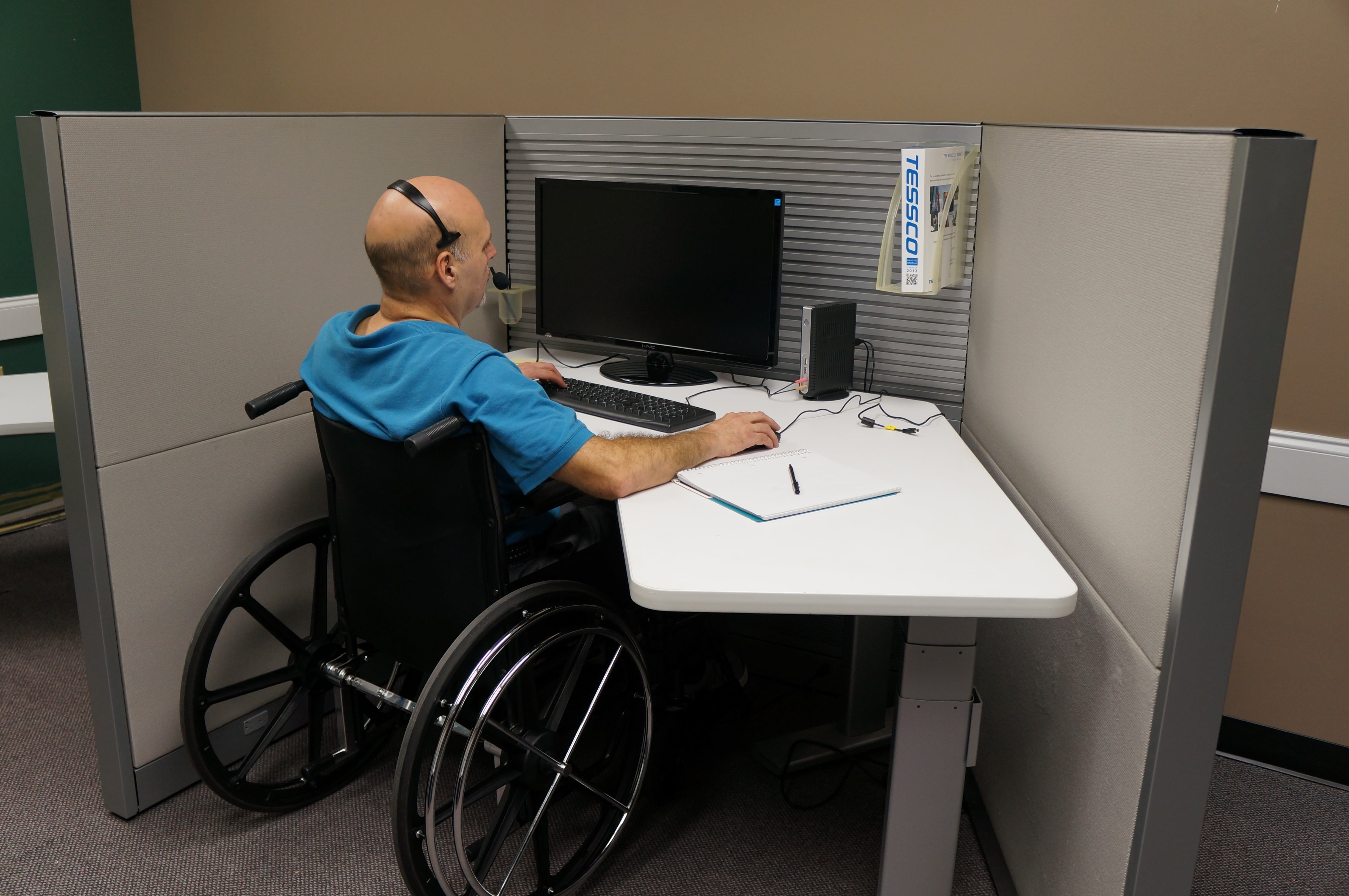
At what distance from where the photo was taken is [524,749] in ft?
4.70

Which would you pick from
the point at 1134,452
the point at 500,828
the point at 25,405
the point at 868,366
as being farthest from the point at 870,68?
the point at 25,405

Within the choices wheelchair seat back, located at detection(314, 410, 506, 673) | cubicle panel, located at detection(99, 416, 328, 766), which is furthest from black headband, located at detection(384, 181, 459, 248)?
cubicle panel, located at detection(99, 416, 328, 766)

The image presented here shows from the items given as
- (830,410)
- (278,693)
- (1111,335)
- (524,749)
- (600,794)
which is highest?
(1111,335)

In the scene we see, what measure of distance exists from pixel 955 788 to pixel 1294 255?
0.85 m

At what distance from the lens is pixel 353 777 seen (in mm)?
1906

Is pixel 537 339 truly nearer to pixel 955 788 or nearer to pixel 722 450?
pixel 722 450

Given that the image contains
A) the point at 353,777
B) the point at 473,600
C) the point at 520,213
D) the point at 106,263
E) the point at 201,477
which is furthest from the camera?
the point at 520,213

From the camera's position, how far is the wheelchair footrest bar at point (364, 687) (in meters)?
1.53

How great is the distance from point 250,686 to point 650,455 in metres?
0.81

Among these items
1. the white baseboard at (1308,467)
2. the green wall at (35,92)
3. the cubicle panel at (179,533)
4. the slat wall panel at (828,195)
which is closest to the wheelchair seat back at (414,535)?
the cubicle panel at (179,533)

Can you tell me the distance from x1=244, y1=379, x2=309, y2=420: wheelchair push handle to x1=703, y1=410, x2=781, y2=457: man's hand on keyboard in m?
0.67

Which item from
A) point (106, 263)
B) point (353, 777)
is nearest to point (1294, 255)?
point (106, 263)

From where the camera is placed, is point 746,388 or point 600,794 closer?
point 600,794

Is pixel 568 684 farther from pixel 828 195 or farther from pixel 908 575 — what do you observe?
pixel 828 195
